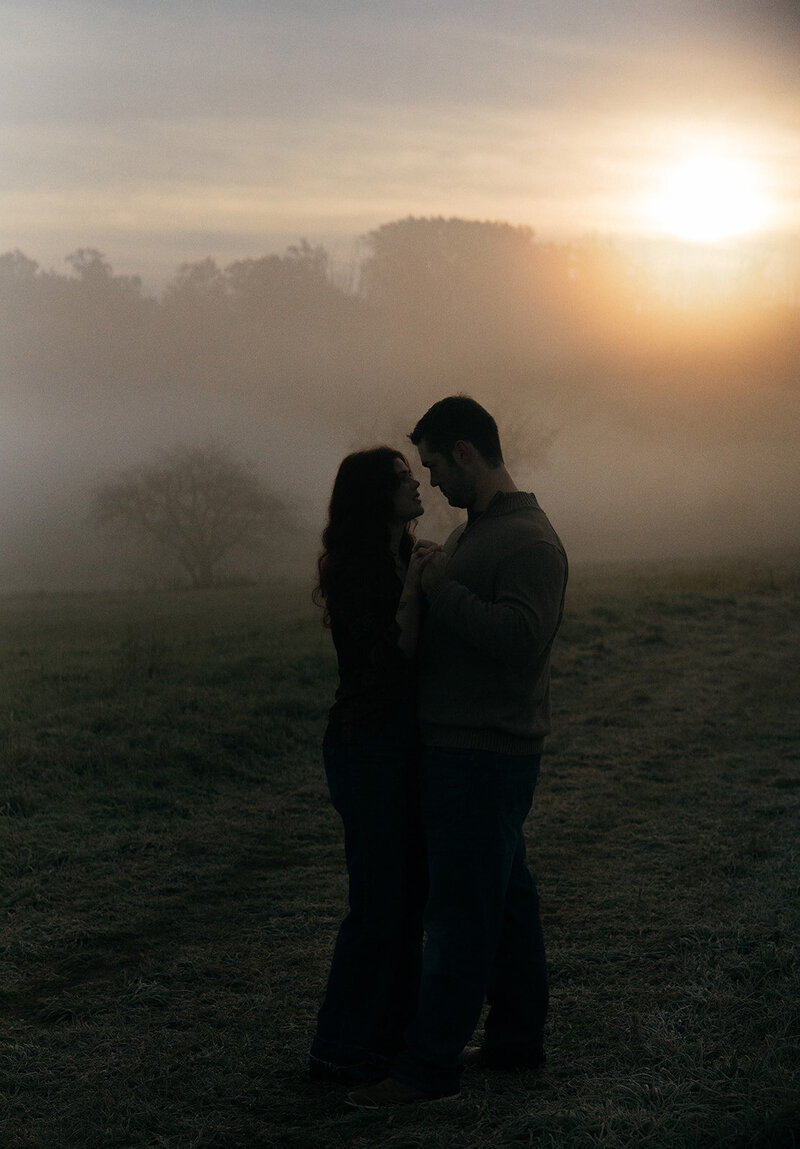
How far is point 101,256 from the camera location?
6347 cm

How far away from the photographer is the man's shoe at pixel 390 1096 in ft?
11.5

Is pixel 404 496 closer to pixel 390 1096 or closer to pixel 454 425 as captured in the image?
pixel 454 425

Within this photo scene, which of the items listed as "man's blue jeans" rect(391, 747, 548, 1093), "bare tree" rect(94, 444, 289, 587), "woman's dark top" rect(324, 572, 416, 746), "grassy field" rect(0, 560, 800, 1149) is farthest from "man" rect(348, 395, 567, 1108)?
"bare tree" rect(94, 444, 289, 587)

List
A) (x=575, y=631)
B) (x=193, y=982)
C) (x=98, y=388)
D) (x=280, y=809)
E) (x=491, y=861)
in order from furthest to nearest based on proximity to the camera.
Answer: (x=98, y=388)
(x=575, y=631)
(x=280, y=809)
(x=193, y=982)
(x=491, y=861)

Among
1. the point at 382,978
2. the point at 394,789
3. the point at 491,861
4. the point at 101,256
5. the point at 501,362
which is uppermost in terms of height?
the point at 101,256

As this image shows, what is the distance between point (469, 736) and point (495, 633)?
15.4 inches

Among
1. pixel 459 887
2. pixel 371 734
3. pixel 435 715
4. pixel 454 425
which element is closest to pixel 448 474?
pixel 454 425

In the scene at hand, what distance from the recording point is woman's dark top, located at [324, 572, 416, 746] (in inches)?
136

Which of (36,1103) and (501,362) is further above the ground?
(501,362)

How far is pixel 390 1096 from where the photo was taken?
3508mm

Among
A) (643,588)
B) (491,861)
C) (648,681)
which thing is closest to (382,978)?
(491,861)

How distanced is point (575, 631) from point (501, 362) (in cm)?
4462

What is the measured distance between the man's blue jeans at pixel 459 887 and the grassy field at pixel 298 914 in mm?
211

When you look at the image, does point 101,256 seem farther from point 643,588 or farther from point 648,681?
point 648,681
